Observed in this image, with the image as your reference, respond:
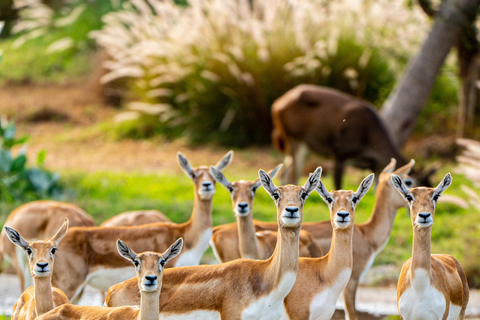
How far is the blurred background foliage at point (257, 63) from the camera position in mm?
13922

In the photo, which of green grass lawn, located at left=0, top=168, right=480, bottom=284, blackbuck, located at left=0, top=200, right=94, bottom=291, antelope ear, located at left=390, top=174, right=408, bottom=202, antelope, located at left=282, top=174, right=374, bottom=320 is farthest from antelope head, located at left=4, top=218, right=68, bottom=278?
green grass lawn, located at left=0, top=168, right=480, bottom=284

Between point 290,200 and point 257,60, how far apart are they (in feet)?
30.7

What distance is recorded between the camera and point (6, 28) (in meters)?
21.3

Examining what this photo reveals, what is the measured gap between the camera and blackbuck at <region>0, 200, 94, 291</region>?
7.11 m

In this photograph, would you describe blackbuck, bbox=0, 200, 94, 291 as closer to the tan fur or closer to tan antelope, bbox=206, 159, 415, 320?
tan antelope, bbox=206, 159, 415, 320

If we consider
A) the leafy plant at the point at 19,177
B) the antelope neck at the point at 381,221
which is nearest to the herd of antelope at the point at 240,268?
the antelope neck at the point at 381,221

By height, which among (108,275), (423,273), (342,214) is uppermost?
(342,214)

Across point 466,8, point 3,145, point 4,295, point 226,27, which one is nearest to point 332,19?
point 226,27

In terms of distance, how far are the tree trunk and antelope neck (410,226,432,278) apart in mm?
6489

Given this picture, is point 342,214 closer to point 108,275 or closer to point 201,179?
point 201,179

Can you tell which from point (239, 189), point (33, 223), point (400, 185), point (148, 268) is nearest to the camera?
point (148, 268)

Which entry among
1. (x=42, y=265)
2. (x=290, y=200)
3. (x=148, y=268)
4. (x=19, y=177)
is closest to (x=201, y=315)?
(x=148, y=268)

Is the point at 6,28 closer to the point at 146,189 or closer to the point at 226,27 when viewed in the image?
the point at 226,27

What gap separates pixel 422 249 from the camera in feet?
16.7
